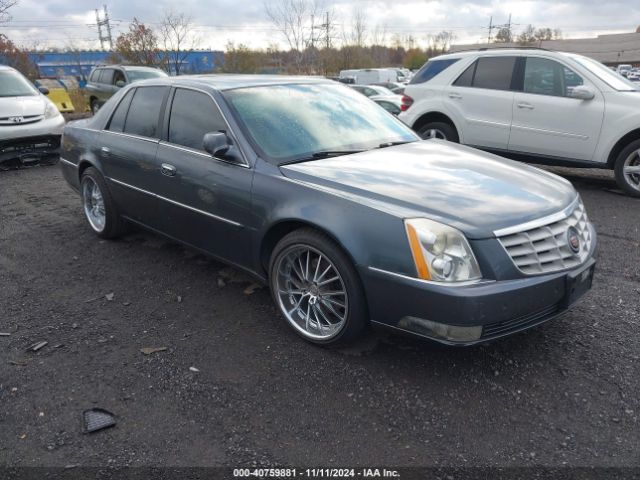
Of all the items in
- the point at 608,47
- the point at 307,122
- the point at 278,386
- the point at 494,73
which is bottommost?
the point at 278,386

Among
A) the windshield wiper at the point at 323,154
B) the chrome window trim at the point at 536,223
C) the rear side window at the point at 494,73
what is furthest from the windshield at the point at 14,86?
the chrome window trim at the point at 536,223

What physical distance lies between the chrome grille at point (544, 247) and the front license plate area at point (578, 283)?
5cm

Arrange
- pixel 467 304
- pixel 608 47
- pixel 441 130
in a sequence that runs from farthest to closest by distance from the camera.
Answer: pixel 608 47
pixel 441 130
pixel 467 304

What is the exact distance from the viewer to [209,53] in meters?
47.4

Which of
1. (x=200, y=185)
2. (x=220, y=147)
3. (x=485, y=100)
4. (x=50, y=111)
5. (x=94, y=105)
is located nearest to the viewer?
(x=220, y=147)

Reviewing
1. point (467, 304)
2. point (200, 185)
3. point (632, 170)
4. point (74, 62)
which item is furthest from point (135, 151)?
point (74, 62)

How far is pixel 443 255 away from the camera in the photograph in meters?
2.63

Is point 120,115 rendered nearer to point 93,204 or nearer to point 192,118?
point 93,204

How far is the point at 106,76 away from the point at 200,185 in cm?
1415

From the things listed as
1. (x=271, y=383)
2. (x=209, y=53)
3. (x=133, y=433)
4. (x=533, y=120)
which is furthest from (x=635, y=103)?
(x=209, y=53)

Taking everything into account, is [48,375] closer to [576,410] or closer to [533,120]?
[576,410]

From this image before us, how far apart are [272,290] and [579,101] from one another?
5336 millimetres

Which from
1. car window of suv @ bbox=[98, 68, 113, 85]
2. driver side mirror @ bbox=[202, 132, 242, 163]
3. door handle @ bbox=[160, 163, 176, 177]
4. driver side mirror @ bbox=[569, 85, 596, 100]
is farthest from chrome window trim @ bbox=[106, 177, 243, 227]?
car window of suv @ bbox=[98, 68, 113, 85]

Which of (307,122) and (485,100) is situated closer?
(307,122)
